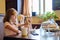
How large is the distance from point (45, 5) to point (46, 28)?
337cm

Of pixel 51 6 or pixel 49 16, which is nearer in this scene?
pixel 49 16

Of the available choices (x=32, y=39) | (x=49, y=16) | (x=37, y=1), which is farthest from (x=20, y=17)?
(x=32, y=39)

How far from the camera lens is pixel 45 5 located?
5.86 meters

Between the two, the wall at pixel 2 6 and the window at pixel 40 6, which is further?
the window at pixel 40 6

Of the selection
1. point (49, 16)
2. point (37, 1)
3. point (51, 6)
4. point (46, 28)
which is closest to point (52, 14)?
point (49, 16)

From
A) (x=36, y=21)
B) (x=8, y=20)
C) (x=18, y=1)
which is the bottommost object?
(x=36, y=21)

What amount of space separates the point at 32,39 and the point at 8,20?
3.05 ft

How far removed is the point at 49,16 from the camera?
5.26 meters

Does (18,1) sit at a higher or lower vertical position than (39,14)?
higher

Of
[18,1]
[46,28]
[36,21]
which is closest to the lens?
[46,28]

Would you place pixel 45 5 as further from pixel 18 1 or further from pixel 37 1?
pixel 18 1

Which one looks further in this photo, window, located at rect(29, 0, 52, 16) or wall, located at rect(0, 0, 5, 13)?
window, located at rect(29, 0, 52, 16)

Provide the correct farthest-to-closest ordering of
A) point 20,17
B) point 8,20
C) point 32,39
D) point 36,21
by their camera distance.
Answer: point 36,21 < point 20,17 < point 8,20 < point 32,39

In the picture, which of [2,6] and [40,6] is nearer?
[2,6]
